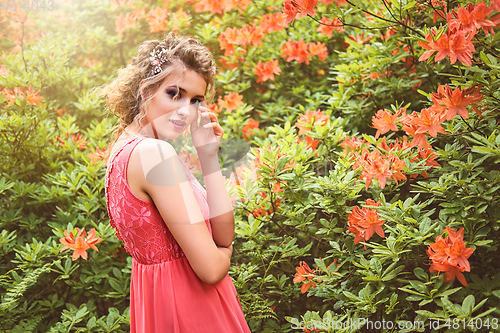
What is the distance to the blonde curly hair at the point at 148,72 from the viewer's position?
4.71 ft

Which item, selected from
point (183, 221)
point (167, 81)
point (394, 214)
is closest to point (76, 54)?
point (167, 81)

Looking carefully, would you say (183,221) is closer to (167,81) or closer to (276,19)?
(167,81)

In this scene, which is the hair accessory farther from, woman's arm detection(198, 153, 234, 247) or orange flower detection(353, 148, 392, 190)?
orange flower detection(353, 148, 392, 190)

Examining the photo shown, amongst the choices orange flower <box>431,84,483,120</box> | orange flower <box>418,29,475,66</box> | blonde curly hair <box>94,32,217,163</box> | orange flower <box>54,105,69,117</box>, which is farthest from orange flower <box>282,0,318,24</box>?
orange flower <box>54,105,69,117</box>

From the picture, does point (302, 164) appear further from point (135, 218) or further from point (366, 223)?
point (135, 218)

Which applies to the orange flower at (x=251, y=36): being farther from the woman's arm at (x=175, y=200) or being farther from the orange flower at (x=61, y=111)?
the woman's arm at (x=175, y=200)

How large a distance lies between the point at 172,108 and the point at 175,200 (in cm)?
41

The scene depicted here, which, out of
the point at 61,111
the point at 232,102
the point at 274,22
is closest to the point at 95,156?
the point at 61,111

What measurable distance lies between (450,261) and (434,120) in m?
0.55

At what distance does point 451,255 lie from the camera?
126cm

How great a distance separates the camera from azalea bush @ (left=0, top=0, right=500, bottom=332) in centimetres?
140

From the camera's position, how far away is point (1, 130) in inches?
93.2

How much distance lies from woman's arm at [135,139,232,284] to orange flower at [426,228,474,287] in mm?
801

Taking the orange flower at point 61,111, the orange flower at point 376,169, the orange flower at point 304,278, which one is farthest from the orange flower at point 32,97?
the orange flower at point 376,169
